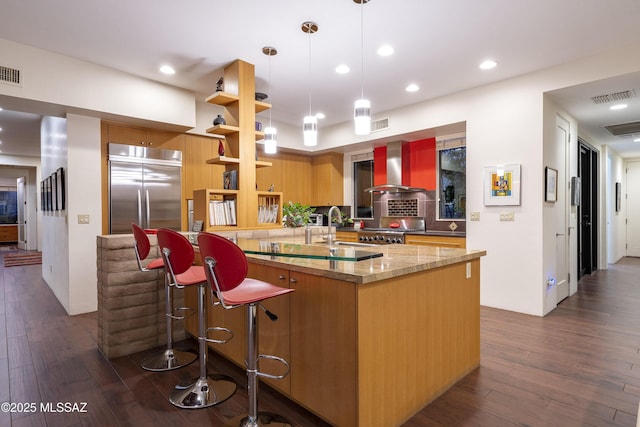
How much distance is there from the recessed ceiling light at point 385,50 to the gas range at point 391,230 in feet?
8.66

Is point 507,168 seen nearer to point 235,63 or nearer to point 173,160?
point 235,63

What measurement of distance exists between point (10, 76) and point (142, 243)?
2.41 meters

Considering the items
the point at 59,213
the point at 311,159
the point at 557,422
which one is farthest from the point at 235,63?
the point at 557,422

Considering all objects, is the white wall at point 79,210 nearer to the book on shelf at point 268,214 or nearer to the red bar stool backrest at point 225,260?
the book on shelf at point 268,214

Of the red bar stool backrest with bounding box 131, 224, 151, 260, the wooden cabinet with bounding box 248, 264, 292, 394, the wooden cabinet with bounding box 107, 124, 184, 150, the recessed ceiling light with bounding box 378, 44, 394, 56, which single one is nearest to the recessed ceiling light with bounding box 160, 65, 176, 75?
the wooden cabinet with bounding box 107, 124, 184, 150

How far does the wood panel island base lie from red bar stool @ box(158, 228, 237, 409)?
0.28 metres

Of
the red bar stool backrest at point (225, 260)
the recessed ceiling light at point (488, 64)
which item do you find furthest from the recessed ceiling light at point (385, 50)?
the red bar stool backrest at point (225, 260)

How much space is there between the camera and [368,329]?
1.67 metres

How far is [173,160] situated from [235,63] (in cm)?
188

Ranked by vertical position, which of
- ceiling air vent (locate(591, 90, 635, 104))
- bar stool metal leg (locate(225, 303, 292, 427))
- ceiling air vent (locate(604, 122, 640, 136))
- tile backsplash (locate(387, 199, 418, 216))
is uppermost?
ceiling air vent (locate(591, 90, 635, 104))

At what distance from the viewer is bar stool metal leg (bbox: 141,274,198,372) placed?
2.62 meters

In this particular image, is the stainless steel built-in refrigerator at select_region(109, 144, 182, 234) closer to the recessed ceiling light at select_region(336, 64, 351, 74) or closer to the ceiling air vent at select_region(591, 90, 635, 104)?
the recessed ceiling light at select_region(336, 64, 351, 74)

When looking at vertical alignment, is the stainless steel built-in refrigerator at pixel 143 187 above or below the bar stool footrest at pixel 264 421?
above

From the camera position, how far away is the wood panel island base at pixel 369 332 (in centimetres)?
166
